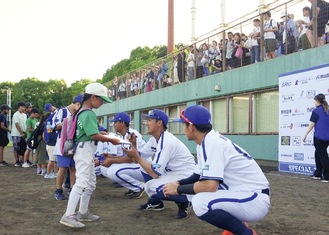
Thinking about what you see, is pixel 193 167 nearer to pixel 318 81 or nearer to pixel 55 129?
pixel 55 129

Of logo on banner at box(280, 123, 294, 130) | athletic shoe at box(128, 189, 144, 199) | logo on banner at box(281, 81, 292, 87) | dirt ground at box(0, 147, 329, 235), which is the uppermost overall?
logo on banner at box(281, 81, 292, 87)

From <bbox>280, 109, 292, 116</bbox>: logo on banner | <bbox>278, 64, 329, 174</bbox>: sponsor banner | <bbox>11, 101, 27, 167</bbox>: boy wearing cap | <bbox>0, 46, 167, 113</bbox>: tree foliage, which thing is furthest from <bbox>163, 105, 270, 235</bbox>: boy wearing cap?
<bbox>0, 46, 167, 113</bbox>: tree foliage

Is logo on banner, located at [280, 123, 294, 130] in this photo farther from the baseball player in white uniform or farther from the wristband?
the wristband

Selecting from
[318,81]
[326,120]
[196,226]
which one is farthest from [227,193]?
[318,81]

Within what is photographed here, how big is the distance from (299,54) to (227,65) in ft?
14.4

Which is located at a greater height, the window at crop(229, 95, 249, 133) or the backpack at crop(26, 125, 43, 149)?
the window at crop(229, 95, 249, 133)

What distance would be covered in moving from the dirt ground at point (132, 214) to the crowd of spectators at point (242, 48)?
5.08 m

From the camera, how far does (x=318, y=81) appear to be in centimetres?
962

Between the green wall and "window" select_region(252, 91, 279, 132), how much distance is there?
0.29 metres

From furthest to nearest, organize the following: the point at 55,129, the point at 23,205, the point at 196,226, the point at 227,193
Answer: the point at 55,129
the point at 23,205
the point at 196,226
the point at 227,193

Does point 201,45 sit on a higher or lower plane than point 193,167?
higher

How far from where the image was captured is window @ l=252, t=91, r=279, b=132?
1348cm

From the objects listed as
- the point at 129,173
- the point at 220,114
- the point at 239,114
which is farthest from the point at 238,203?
the point at 220,114

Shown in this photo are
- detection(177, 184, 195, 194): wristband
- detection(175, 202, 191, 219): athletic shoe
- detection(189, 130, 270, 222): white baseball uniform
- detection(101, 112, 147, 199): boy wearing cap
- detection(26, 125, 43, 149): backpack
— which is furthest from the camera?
detection(26, 125, 43, 149): backpack
